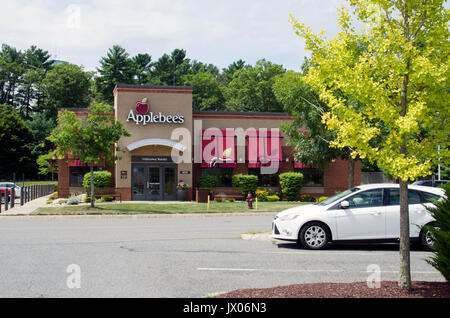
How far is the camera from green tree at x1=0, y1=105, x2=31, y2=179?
61.5 meters

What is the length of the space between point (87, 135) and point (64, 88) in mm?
52122

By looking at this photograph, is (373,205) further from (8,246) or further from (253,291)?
(8,246)

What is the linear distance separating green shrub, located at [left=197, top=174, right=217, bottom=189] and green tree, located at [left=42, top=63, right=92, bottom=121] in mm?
45301

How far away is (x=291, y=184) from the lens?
3262 cm

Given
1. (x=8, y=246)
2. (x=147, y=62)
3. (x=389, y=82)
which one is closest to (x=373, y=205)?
(x=389, y=82)

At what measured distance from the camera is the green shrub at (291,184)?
32594 millimetres

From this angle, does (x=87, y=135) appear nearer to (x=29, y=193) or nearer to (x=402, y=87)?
(x=29, y=193)

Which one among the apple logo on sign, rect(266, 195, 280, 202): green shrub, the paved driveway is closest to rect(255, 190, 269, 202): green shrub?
rect(266, 195, 280, 202): green shrub

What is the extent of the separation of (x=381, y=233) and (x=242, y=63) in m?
83.2

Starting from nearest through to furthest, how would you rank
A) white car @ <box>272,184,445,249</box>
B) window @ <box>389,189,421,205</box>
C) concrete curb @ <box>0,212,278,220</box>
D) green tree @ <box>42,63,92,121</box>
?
white car @ <box>272,184,445,249</box>
window @ <box>389,189,421,205</box>
concrete curb @ <box>0,212,278,220</box>
green tree @ <box>42,63,92,121</box>

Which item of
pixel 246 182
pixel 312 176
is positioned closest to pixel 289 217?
pixel 246 182

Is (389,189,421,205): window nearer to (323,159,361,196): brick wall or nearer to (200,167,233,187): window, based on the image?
(200,167,233,187): window

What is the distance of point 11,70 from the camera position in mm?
80688

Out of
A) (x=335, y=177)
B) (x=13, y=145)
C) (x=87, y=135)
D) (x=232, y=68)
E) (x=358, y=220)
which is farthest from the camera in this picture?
(x=232, y=68)
